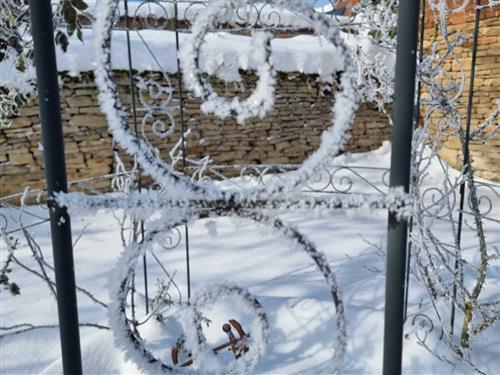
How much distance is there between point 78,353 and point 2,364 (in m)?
1.14

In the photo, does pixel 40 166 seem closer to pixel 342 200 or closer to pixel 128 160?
pixel 128 160

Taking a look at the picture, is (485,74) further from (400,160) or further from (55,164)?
(55,164)

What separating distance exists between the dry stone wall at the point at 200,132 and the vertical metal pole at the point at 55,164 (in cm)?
323

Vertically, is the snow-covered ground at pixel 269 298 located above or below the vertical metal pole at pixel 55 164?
below

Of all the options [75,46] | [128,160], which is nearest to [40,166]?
[128,160]

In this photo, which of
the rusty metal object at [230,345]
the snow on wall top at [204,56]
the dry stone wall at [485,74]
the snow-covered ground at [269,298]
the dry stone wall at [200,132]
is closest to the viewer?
the rusty metal object at [230,345]

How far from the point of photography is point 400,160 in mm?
526

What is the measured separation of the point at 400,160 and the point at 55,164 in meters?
0.42

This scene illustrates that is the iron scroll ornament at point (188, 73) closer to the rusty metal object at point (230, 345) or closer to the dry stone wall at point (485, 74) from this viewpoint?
the rusty metal object at point (230, 345)

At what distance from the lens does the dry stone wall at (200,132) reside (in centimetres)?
434

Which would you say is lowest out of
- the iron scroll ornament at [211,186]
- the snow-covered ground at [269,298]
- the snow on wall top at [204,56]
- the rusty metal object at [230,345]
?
the snow-covered ground at [269,298]

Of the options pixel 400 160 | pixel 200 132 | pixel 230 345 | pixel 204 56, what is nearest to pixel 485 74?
pixel 204 56

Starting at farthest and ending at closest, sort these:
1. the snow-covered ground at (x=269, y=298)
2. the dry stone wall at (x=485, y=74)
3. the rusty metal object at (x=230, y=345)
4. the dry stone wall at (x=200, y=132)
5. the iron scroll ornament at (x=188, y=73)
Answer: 1. the dry stone wall at (x=200, y=132)
2. the dry stone wall at (x=485, y=74)
3. the snow-covered ground at (x=269, y=298)
4. the rusty metal object at (x=230, y=345)
5. the iron scroll ornament at (x=188, y=73)

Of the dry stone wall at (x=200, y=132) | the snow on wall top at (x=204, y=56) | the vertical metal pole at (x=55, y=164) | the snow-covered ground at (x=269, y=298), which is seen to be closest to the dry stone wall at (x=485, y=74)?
the snow-covered ground at (x=269, y=298)
